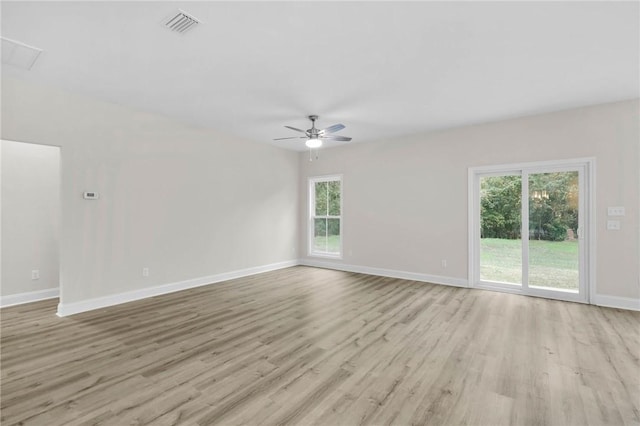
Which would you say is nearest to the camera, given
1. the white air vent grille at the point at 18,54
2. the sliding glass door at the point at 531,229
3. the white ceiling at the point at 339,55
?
the white ceiling at the point at 339,55

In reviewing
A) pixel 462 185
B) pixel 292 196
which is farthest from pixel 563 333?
pixel 292 196

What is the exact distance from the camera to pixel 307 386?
2176 millimetres

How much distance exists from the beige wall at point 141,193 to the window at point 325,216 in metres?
1.26

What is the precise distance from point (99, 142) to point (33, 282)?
236 centimetres

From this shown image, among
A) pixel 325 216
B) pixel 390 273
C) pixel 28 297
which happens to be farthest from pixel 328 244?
pixel 28 297

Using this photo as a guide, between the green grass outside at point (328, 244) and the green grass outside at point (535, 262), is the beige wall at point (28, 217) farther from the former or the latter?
the green grass outside at point (535, 262)

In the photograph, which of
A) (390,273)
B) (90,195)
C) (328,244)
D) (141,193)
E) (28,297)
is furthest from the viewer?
(328,244)

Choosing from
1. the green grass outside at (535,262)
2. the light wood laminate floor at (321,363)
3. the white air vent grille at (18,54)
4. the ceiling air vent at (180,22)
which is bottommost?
the light wood laminate floor at (321,363)

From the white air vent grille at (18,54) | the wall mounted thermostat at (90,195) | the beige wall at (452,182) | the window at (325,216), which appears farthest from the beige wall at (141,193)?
the beige wall at (452,182)

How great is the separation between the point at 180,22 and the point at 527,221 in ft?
17.4

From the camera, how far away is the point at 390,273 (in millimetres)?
5895

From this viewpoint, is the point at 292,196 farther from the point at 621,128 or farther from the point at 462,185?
the point at 621,128

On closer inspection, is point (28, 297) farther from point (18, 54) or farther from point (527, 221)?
point (527, 221)

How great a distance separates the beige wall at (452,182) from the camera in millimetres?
3938
